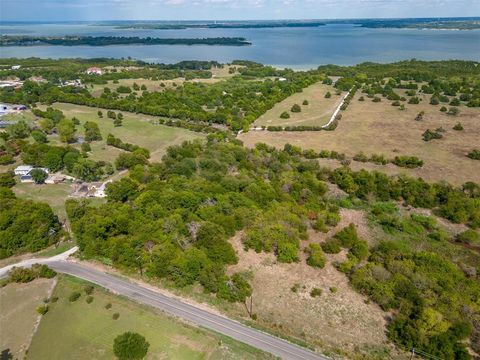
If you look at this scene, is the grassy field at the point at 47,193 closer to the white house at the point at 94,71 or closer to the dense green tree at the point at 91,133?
the dense green tree at the point at 91,133

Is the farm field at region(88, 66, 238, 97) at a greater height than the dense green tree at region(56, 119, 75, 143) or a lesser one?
lesser

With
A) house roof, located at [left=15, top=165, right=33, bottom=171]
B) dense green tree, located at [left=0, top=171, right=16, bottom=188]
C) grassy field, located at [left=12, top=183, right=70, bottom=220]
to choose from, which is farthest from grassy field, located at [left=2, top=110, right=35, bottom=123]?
grassy field, located at [left=12, top=183, right=70, bottom=220]

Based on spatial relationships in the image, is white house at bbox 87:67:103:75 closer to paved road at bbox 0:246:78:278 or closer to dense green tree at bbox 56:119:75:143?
dense green tree at bbox 56:119:75:143

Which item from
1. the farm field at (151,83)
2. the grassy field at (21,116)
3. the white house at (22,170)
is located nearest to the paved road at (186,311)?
the white house at (22,170)

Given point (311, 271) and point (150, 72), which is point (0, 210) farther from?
point (150, 72)

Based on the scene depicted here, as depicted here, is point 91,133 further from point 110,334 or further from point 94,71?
point 94,71

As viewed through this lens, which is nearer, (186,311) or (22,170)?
(186,311)

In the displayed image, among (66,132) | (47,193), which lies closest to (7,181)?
(47,193)
